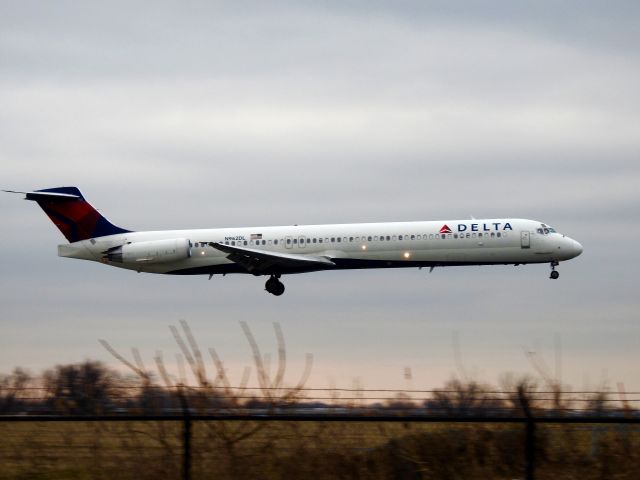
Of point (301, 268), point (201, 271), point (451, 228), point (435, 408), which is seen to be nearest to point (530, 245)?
point (451, 228)

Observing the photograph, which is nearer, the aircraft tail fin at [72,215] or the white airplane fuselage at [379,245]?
the white airplane fuselage at [379,245]

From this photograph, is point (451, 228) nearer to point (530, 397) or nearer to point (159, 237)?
point (159, 237)

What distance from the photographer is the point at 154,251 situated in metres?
50.9

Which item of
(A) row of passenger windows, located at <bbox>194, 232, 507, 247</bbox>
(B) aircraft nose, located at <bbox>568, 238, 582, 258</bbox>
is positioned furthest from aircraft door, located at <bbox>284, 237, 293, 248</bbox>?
(B) aircraft nose, located at <bbox>568, 238, 582, 258</bbox>

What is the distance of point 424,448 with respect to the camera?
48.6ft

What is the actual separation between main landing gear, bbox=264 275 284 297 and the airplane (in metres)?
0.05

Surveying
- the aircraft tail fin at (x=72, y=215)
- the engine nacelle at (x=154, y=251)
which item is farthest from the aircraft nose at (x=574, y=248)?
the aircraft tail fin at (x=72, y=215)

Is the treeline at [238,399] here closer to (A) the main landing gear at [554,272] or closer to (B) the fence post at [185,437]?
(B) the fence post at [185,437]

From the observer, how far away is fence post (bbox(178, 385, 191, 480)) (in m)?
13.6

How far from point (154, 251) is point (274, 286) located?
6417 millimetres

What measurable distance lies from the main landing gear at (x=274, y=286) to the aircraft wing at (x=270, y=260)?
690 millimetres

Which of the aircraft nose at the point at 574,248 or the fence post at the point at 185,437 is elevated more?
the aircraft nose at the point at 574,248

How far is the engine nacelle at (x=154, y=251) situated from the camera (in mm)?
50375

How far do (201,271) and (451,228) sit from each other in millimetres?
12887
